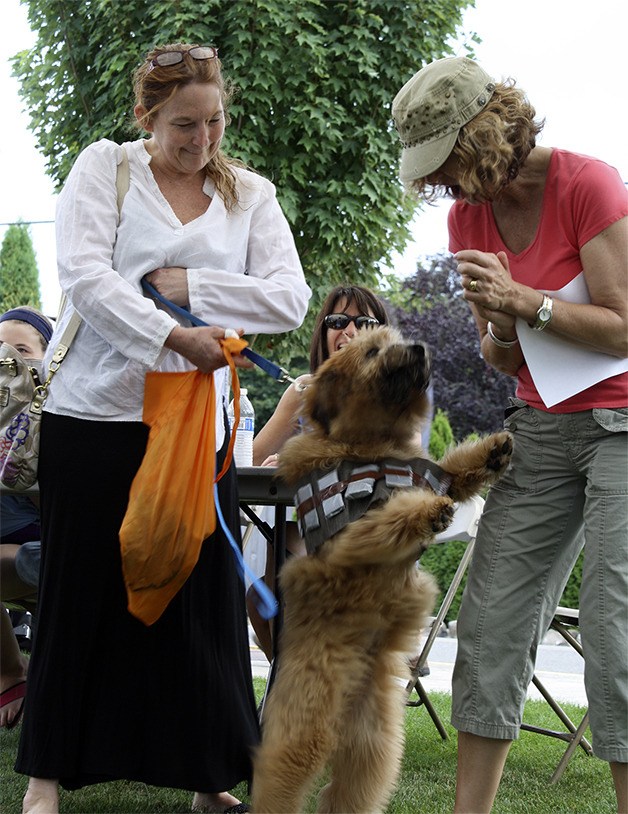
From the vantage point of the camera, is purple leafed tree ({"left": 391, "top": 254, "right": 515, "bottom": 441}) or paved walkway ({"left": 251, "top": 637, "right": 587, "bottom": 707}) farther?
purple leafed tree ({"left": 391, "top": 254, "right": 515, "bottom": 441})

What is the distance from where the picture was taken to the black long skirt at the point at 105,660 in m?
2.73

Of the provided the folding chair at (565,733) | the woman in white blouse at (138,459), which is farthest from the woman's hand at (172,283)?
the folding chair at (565,733)

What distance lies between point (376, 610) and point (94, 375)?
1074 mm

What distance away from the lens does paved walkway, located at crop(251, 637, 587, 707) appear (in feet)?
21.4

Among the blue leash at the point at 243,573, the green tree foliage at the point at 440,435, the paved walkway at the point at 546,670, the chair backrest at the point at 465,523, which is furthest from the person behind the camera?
the green tree foliage at the point at 440,435

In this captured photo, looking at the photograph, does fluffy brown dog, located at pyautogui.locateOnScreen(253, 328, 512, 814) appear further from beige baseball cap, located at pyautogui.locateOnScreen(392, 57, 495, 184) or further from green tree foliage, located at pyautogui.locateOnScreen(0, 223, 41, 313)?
green tree foliage, located at pyautogui.locateOnScreen(0, 223, 41, 313)

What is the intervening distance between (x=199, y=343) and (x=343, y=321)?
184 cm

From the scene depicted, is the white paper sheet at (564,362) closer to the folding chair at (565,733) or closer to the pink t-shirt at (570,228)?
the pink t-shirt at (570,228)

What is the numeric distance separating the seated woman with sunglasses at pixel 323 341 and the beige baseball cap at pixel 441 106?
161cm

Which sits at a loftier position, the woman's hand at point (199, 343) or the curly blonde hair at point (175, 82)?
the curly blonde hair at point (175, 82)

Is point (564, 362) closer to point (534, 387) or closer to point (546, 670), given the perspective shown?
point (534, 387)

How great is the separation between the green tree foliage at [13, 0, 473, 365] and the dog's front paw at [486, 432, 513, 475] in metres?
6.56

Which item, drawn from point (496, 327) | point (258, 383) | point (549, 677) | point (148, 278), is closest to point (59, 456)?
point (148, 278)

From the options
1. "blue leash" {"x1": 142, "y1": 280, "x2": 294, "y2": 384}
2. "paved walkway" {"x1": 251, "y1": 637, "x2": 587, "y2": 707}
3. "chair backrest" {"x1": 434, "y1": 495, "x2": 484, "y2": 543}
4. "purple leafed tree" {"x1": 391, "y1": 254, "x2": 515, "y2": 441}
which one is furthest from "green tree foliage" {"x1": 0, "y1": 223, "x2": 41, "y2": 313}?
"blue leash" {"x1": 142, "y1": 280, "x2": 294, "y2": 384}
